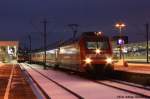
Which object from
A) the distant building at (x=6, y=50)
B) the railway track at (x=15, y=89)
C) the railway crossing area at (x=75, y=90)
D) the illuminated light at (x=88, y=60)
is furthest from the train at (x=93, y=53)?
the distant building at (x=6, y=50)

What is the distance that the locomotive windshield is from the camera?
125ft

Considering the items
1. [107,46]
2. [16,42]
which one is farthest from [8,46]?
[107,46]

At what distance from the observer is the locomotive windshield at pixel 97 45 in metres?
38.1

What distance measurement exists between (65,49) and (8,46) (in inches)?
3918

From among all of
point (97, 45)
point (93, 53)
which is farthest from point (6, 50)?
point (93, 53)

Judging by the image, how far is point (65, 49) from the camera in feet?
160

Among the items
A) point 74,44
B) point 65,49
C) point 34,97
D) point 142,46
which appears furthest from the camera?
point 142,46

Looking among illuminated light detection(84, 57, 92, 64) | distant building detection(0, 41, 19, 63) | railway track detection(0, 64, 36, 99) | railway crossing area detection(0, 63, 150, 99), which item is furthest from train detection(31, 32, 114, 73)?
distant building detection(0, 41, 19, 63)

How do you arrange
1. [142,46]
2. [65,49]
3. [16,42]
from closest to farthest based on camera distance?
[65,49] < [142,46] < [16,42]

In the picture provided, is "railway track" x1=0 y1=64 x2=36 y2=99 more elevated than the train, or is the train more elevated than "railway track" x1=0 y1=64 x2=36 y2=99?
the train

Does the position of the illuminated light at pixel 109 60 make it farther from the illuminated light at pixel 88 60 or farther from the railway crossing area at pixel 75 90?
the railway crossing area at pixel 75 90

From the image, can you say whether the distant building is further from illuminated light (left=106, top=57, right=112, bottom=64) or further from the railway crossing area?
the railway crossing area

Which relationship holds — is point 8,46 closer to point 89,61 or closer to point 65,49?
point 65,49

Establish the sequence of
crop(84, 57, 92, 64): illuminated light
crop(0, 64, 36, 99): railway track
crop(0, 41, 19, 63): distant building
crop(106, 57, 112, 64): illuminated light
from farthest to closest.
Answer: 1. crop(0, 41, 19, 63): distant building
2. crop(106, 57, 112, 64): illuminated light
3. crop(84, 57, 92, 64): illuminated light
4. crop(0, 64, 36, 99): railway track
